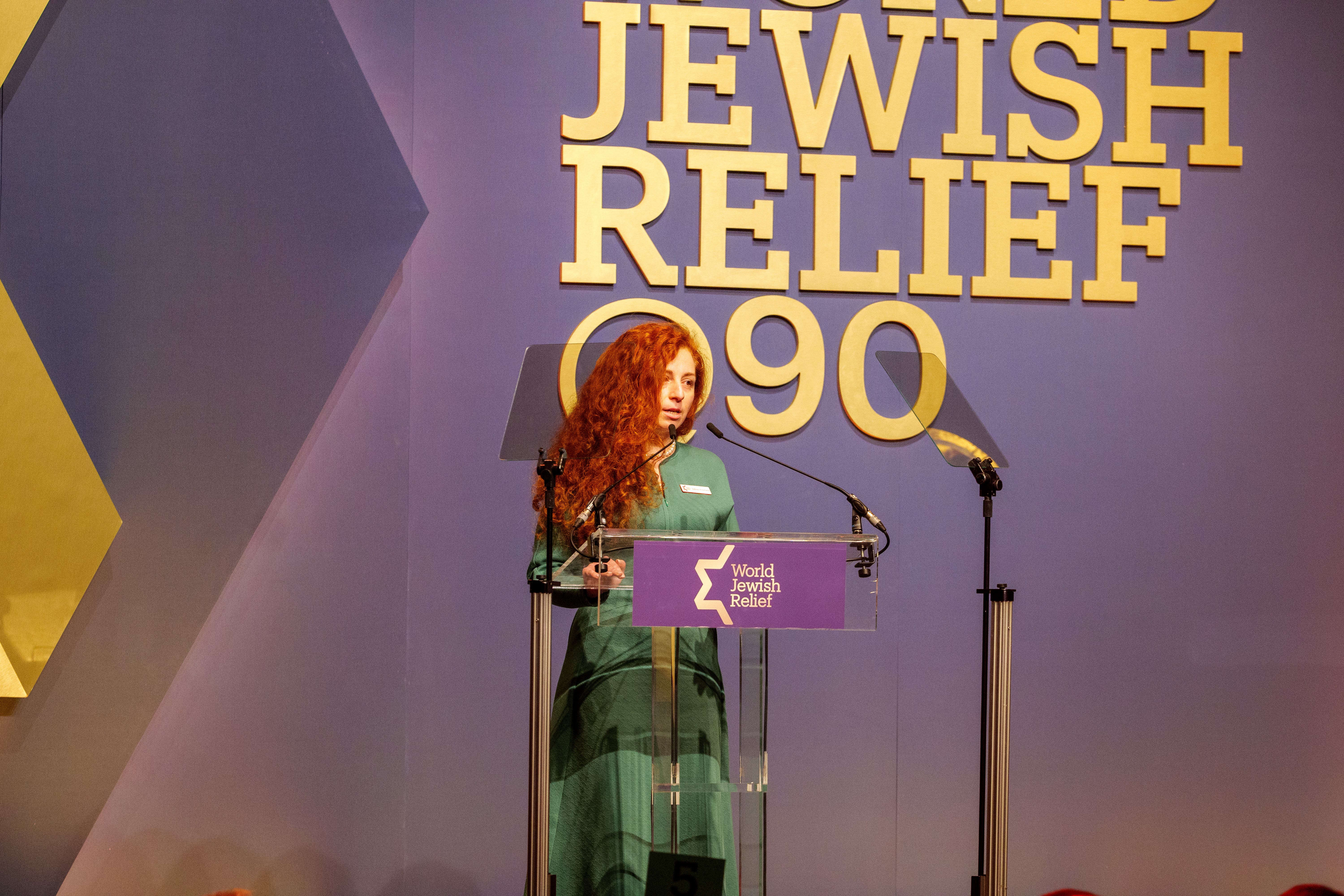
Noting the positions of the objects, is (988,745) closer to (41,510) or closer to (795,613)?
(795,613)

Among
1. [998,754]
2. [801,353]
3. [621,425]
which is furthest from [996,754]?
[801,353]

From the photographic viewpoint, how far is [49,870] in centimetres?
228

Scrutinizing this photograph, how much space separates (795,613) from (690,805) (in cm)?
44

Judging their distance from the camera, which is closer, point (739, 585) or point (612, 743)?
point (739, 585)

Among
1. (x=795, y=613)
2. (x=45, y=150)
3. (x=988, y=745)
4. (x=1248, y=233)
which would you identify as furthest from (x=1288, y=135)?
(x=45, y=150)

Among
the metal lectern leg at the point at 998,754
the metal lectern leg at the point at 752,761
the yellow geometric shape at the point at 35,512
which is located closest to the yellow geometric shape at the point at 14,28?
the yellow geometric shape at the point at 35,512

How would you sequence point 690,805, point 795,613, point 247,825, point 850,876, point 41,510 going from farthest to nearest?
point 850,876
point 247,825
point 41,510
point 690,805
point 795,613

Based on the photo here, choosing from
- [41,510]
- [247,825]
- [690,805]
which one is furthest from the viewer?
[247,825]

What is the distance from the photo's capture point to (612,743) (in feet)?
7.08

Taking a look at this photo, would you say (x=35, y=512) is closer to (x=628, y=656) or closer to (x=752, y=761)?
(x=628, y=656)

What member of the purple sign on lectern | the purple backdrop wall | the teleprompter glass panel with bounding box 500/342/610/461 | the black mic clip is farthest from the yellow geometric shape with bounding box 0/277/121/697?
the black mic clip

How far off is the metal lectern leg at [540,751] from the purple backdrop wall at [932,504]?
1.33m

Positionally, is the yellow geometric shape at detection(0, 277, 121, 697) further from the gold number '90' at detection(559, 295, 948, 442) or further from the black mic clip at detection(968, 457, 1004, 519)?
the black mic clip at detection(968, 457, 1004, 519)

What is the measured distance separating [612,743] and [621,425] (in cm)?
72
